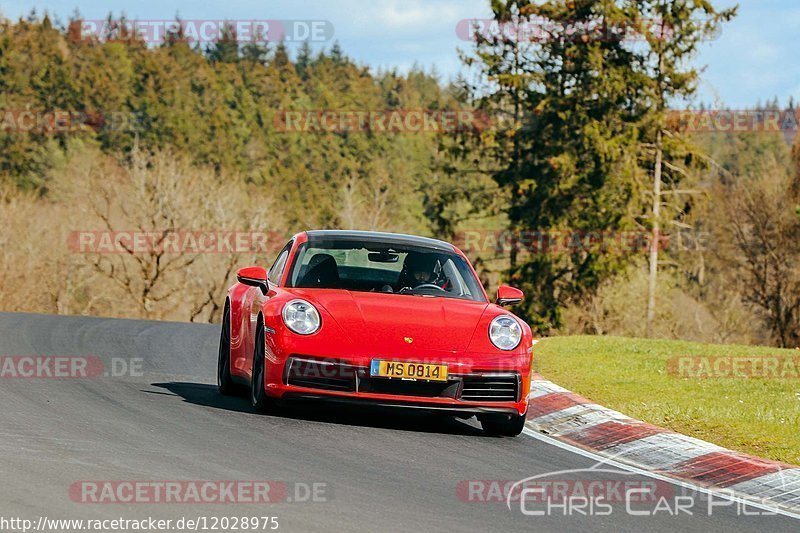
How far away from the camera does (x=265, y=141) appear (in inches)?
4232

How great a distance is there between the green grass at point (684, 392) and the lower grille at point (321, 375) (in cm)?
295

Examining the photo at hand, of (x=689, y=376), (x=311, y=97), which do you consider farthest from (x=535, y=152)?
(x=311, y=97)

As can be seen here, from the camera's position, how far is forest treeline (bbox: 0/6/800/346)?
169ft

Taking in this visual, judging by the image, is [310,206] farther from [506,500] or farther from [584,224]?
[506,500]

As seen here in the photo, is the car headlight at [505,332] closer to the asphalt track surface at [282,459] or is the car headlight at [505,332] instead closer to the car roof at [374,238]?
the asphalt track surface at [282,459]

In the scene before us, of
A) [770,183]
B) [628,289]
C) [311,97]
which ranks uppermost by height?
[311,97]

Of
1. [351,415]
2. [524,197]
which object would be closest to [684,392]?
[351,415]

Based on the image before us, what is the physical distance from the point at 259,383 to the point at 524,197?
4473 cm

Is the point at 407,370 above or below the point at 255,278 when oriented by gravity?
below

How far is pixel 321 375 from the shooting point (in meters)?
9.02

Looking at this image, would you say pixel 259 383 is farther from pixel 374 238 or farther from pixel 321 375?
pixel 374 238

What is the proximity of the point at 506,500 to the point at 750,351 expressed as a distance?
1157 centimetres

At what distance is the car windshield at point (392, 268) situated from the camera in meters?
10.2

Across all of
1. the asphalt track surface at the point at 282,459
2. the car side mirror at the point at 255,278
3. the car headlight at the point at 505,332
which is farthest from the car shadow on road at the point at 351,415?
the car side mirror at the point at 255,278
